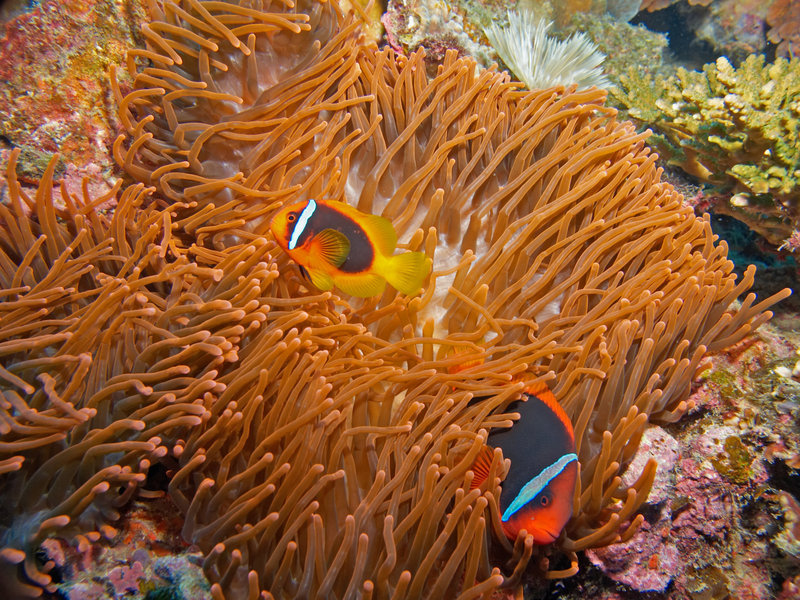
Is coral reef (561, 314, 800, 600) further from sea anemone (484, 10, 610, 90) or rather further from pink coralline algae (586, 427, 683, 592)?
sea anemone (484, 10, 610, 90)

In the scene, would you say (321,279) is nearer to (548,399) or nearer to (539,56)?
(548,399)

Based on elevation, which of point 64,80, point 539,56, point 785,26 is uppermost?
point 785,26

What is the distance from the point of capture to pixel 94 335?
1.70m

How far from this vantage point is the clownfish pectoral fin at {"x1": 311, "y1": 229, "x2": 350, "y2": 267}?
1884mm

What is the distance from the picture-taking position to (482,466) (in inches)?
66.1

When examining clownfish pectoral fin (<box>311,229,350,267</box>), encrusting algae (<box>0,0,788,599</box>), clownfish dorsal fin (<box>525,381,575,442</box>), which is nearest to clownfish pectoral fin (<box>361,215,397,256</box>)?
clownfish pectoral fin (<box>311,229,350,267</box>)

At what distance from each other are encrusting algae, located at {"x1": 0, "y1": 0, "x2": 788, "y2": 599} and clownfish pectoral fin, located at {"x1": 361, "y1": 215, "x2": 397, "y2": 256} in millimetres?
220

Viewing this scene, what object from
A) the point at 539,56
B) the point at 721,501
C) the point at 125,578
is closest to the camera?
the point at 125,578

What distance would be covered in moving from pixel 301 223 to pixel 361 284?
0.33 meters

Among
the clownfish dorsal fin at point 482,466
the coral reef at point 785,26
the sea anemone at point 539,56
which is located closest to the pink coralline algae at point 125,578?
the clownfish dorsal fin at point 482,466

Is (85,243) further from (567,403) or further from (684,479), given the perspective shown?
(684,479)

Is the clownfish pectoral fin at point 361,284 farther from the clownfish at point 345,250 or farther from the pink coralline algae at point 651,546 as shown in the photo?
the pink coralline algae at point 651,546

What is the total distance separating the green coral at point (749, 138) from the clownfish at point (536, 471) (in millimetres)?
2373

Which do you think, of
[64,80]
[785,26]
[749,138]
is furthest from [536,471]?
[785,26]
